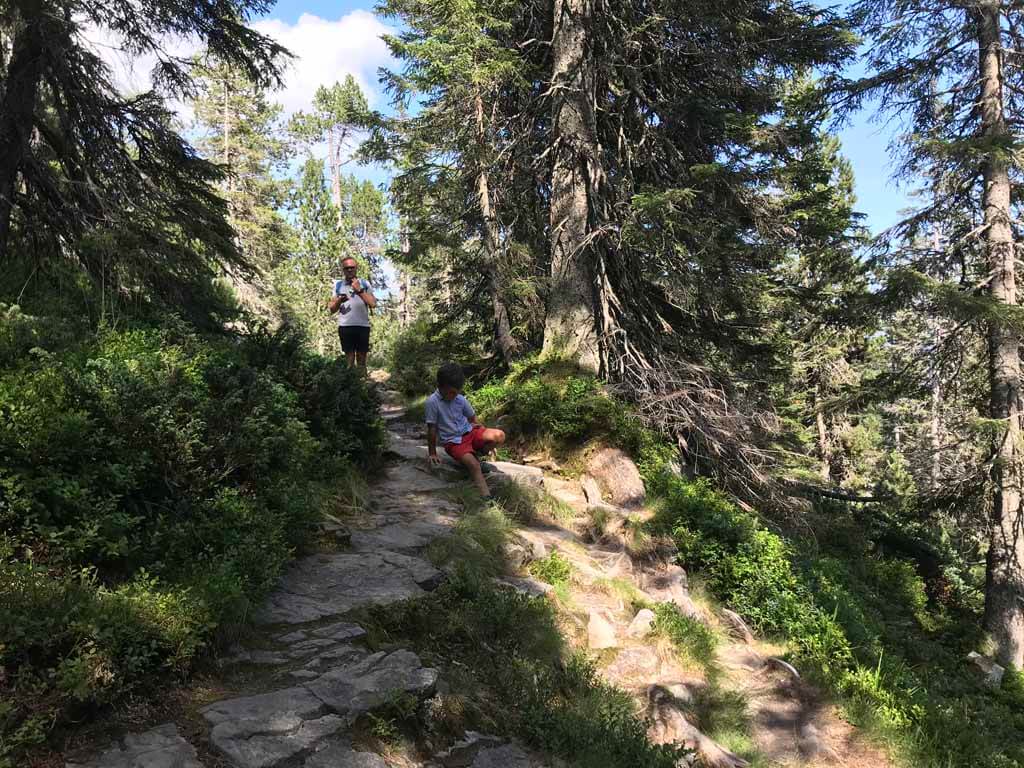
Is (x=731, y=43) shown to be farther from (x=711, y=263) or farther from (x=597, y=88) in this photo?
(x=711, y=263)

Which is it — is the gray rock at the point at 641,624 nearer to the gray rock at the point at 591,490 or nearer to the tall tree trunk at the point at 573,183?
the gray rock at the point at 591,490

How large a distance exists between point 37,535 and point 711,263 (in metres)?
8.94

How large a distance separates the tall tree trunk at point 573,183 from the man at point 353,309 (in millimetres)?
2886

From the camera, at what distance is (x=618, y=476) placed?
827 centimetres

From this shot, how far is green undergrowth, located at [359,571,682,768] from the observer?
12.5ft

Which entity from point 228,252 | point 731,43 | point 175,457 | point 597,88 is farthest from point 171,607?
point 731,43

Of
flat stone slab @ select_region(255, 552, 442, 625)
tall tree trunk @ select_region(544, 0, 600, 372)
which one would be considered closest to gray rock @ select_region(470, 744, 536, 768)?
flat stone slab @ select_region(255, 552, 442, 625)

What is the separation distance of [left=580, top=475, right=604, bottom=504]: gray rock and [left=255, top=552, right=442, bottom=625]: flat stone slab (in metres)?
3.24

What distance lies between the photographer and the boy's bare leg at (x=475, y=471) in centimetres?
698

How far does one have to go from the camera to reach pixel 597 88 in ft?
36.0

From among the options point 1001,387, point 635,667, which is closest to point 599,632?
point 635,667

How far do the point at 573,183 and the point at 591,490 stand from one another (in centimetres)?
500

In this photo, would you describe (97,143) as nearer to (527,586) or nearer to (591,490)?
(527,586)

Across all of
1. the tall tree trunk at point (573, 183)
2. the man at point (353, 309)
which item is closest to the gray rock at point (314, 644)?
the man at point (353, 309)
